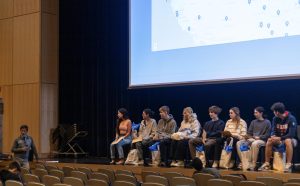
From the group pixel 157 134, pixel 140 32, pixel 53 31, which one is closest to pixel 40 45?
pixel 53 31

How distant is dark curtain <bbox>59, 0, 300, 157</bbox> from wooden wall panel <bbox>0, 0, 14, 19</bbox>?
1.37 meters

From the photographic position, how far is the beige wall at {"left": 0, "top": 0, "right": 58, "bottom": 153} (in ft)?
38.8

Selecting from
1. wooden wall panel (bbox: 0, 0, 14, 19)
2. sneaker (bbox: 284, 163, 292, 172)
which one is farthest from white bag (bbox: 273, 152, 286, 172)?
wooden wall panel (bbox: 0, 0, 14, 19)

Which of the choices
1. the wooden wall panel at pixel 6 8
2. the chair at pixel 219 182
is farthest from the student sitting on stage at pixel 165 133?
the wooden wall panel at pixel 6 8

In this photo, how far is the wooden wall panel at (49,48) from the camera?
39.1ft

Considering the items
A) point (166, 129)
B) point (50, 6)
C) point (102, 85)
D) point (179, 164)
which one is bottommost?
point (179, 164)

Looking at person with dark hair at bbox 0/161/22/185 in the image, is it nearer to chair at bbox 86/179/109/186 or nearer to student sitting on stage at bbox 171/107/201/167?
chair at bbox 86/179/109/186

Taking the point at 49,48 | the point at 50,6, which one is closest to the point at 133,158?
the point at 49,48

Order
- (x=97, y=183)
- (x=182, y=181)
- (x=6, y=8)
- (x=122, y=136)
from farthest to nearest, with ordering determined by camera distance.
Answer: (x=6, y=8) → (x=122, y=136) → (x=182, y=181) → (x=97, y=183)

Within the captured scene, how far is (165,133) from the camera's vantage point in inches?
343

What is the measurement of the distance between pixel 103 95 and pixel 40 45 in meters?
2.02

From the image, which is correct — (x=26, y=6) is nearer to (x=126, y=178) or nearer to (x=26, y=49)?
(x=26, y=49)

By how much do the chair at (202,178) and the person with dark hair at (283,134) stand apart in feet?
6.80

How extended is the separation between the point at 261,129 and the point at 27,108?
6390mm
